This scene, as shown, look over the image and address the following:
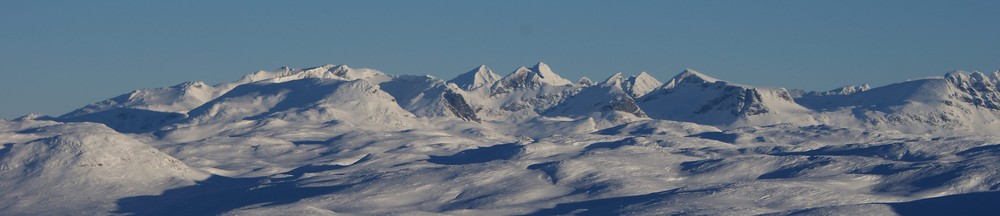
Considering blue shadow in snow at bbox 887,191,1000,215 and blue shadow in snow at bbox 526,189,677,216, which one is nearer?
blue shadow in snow at bbox 887,191,1000,215

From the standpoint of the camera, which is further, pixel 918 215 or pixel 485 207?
pixel 485 207

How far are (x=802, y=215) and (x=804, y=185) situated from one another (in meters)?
28.9

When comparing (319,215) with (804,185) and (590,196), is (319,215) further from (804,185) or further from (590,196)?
(804,185)

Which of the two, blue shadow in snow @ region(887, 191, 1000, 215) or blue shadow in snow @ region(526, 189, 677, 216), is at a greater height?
blue shadow in snow @ region(526, 189, 677, 216)

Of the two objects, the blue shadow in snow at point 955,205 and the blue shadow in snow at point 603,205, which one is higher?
the blue shadow in snow at point 603,205

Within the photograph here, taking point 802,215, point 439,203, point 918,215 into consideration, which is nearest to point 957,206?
point 918,215

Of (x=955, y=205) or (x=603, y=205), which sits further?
(x=603, y=205)

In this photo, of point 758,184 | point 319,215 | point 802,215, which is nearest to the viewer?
point 802,215

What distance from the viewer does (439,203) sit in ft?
648

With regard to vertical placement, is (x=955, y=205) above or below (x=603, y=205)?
below

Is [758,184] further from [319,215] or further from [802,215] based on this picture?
[319,215]

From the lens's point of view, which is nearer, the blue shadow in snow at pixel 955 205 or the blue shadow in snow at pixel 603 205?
the blue shadow in snow at pixel 955 205

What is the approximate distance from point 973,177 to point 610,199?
1467 inches

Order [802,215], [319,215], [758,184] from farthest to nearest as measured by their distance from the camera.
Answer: [758,184] < [319,215] < [802,215]
